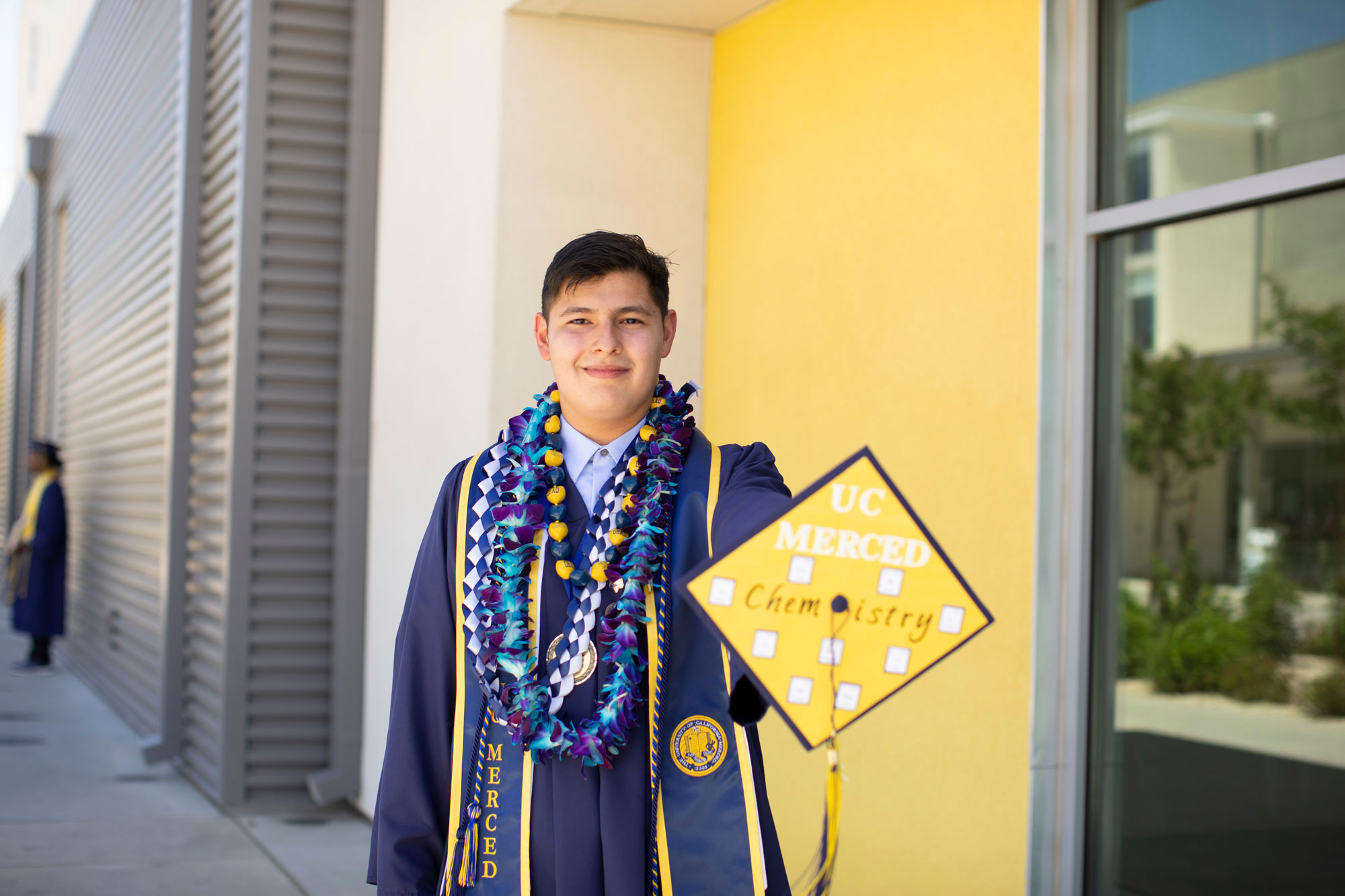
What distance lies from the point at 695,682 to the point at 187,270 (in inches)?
214

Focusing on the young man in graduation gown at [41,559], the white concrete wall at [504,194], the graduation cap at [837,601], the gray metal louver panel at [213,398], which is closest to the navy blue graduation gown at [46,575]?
the young man in graduation gown at [41,559]

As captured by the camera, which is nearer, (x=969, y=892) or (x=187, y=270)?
(x=969, y=892)

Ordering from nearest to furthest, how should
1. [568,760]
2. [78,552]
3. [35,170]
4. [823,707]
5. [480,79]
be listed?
[823,707]
[568,760]
[480,79]
[78,552]
[35,170]

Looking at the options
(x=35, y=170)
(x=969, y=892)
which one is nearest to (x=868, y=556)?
(x=969, y=892)

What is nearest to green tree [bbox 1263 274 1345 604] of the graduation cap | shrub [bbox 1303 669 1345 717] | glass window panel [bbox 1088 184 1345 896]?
glass window panel [bbox 1088 184 1345 896]

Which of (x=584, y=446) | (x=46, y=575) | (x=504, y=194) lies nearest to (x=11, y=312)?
(x=46, y=575)

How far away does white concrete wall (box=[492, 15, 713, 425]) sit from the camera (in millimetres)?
4410

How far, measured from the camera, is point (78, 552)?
36.0 ft

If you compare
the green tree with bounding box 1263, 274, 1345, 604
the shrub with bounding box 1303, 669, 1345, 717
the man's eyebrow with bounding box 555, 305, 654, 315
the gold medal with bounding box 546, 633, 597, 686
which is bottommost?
the shrub with bounding box 1303, 669, 1345, 717

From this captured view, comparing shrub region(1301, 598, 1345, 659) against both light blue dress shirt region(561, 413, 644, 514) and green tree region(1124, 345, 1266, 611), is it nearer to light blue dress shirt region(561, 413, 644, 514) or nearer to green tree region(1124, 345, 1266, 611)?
green tree region(1124, 345, 1266, 611)

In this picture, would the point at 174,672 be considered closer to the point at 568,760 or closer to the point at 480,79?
the point at 480,79

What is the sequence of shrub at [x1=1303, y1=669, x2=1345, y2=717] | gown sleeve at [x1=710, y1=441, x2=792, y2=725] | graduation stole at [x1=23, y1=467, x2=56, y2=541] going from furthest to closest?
1. graduation stole at [x1=23, y1=467, x2=56, y2=541]
2. shrub at [x1=1303, y1=669, x2=1345, y2=717]
3. gown sleeve at [x1=710, y1=441, x2=792, y2=725]

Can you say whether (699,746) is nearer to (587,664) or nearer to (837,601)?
(587,664)

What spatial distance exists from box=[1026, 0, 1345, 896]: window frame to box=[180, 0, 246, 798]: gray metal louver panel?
12.9ft
